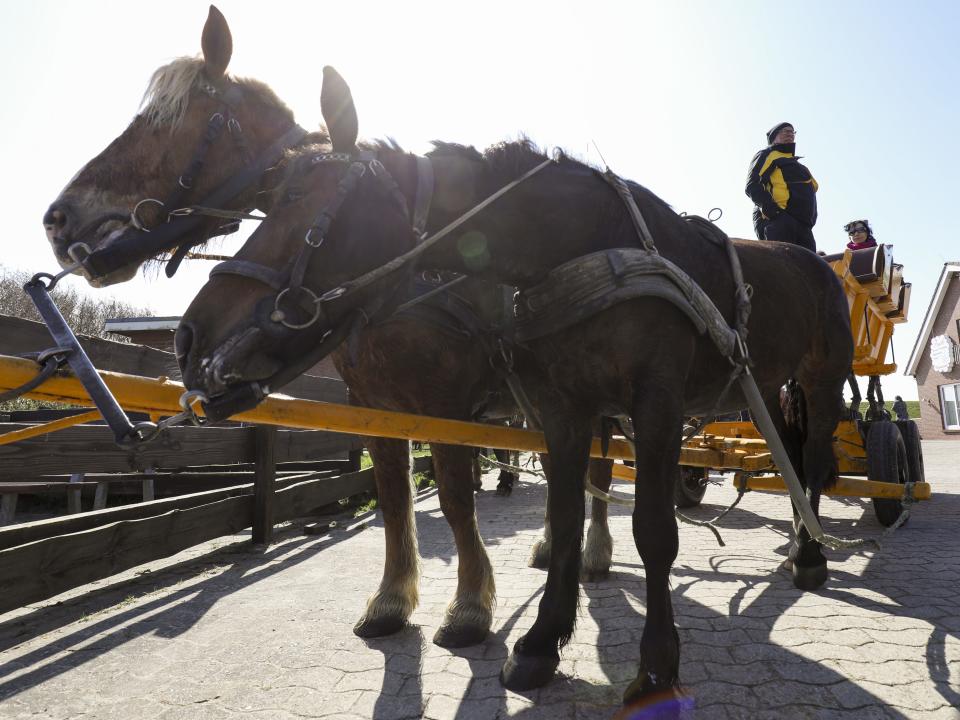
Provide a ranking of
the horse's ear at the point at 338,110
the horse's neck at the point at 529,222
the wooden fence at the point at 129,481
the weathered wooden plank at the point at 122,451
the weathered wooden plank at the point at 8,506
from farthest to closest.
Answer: the weathered wooden plank at the point at 8,506 < the weathered wooden plank at the point at 122,451 < the wooden fence at the point at 129,481 < the horse's neck at the point at 529,222 < the horse's ear at the point at 338,110

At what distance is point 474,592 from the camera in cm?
286

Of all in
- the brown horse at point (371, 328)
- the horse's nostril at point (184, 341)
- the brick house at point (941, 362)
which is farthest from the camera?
the brick house at point (941, 362)

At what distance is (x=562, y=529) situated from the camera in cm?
233

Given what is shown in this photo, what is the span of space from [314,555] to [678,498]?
13.5 feet

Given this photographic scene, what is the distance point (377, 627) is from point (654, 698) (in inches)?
56.1

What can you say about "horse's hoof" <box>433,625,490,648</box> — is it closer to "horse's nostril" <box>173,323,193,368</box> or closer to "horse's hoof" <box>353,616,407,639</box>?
"horse's hoof" <box>353,616,407,639</box>

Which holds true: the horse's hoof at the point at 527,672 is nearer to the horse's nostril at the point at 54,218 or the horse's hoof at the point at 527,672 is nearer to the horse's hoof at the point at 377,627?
the horse's hoof at the point at 377,627

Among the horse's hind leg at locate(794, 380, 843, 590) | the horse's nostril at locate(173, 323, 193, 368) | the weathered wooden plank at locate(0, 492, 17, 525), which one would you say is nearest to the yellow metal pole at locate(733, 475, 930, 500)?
the horse's hind leg at locate(794, 380, 843, 590)

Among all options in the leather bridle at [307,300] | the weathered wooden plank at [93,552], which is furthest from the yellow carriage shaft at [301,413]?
the weathered wooden plank at [93,552]

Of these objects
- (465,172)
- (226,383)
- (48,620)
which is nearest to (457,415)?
(465,172)

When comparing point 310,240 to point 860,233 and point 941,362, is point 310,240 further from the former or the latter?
point 941,362

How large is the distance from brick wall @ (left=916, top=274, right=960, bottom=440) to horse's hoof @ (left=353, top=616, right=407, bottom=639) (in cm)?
3034

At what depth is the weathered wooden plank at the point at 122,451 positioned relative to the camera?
13.4 feet

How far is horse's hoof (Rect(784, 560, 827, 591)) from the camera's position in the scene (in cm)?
339
